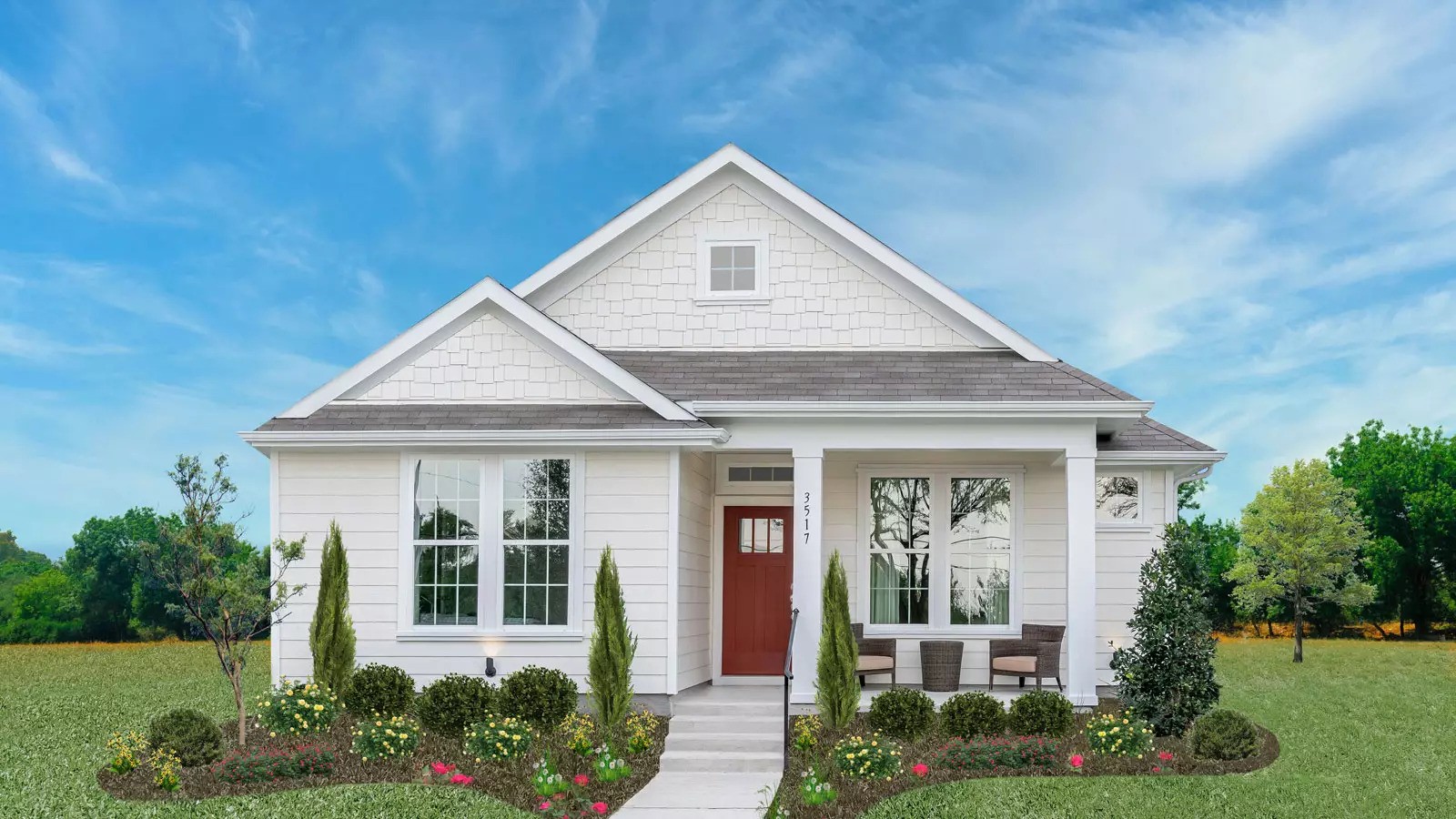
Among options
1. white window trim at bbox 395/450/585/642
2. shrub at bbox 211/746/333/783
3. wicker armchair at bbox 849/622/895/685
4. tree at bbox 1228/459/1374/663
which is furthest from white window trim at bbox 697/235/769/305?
tree at bbox 1228/459/1374/663

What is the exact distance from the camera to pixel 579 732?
461 inches

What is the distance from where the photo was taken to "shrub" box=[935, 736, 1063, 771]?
11.4m

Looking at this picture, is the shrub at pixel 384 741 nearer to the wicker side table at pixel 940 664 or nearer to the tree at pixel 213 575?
the tree at pixel 213 575

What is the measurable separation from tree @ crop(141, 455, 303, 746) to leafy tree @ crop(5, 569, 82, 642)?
28207mm

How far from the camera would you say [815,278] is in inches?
617

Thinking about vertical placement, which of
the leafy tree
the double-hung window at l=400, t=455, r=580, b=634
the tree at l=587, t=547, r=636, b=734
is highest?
the double-hung window at l=400, t=455, r=580, b=634

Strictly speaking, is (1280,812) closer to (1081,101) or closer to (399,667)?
(399,667)

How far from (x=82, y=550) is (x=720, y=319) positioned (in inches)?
1155

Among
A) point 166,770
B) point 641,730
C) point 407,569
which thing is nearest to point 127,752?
point 166,770

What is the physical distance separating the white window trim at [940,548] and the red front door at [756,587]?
98 centimetres

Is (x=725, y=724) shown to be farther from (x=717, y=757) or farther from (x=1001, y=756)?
(x=1001, y=756)

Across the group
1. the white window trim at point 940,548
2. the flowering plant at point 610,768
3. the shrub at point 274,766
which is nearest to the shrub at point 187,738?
the shrub at point 274,766

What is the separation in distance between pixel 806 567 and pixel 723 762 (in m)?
2.50

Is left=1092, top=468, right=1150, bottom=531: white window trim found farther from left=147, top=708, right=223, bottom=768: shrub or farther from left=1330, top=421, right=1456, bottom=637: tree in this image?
left=1330, top=421, right=1456, bottom=637: tree
